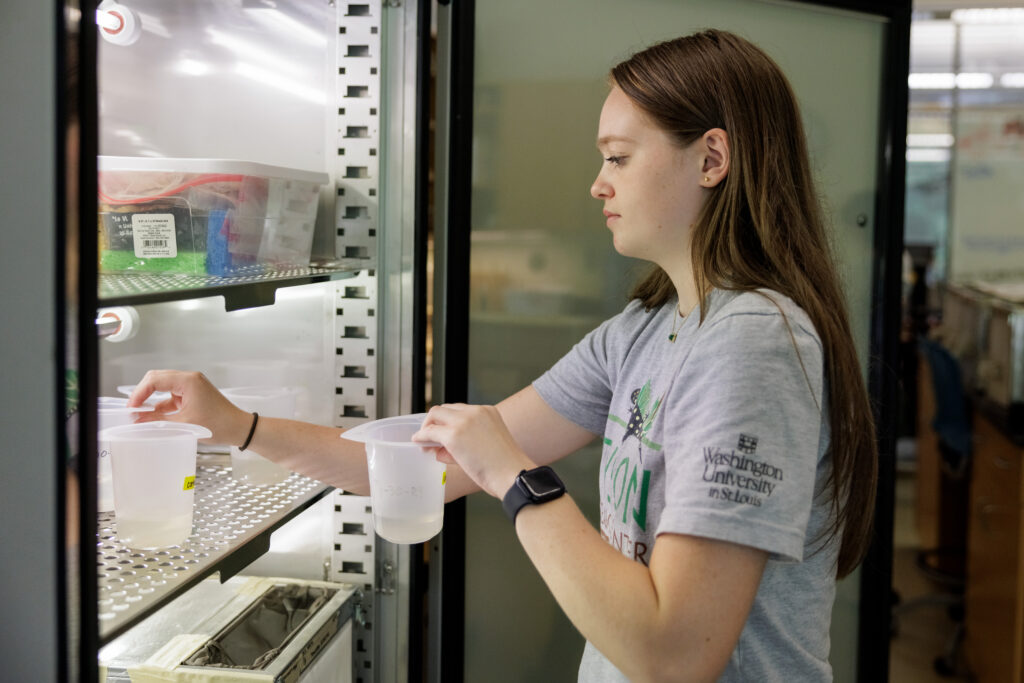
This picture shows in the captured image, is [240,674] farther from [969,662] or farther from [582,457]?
[969,662]

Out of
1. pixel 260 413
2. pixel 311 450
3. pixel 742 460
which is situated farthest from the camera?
pixel 260 413

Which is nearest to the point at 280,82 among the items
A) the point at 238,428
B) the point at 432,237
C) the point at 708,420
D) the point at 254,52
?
the point at 254,52

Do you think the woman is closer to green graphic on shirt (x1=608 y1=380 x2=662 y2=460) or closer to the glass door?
green graphic on shirt (x1=608 y1=380 x2=662 y2=460)

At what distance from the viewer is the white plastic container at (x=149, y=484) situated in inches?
42.4

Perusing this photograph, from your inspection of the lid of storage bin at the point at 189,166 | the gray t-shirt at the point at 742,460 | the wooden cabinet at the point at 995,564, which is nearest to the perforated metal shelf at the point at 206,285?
the lid of storage bin at the point at 189,166

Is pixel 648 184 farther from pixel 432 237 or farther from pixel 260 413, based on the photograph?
pixel 260 413

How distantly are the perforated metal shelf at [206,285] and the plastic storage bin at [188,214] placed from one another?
0.03m

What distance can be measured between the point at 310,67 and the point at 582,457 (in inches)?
34.2

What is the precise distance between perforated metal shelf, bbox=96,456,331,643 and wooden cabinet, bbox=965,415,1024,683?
263 cm

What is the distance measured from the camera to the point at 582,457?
1.75m

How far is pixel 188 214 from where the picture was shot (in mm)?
1197

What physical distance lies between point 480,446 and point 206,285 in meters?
0.38
